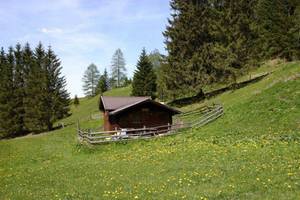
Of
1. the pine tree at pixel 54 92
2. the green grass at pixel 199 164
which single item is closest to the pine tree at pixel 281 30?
the green grass at pixel 199 164

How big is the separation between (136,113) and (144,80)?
33597 mm

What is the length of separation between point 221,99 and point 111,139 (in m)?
18.5

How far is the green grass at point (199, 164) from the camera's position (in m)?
15.3

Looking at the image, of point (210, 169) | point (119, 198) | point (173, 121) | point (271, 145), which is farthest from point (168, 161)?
point (173, 121)

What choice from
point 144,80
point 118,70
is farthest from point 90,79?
point 144,80

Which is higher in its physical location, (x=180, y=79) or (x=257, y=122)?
(x=180, y=79)

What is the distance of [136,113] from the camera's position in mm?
42812

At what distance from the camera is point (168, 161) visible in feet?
74.6

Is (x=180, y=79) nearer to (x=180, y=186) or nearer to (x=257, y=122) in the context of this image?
(x=257, y=122)

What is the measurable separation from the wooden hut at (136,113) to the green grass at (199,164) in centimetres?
661

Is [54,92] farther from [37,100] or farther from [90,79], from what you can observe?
[90,79]

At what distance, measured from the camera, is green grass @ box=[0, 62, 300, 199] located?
1532cm

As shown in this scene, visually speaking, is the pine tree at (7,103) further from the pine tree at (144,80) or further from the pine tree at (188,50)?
the pine tree at (188,50)

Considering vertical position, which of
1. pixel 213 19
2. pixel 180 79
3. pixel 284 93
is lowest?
pixel 284 93
